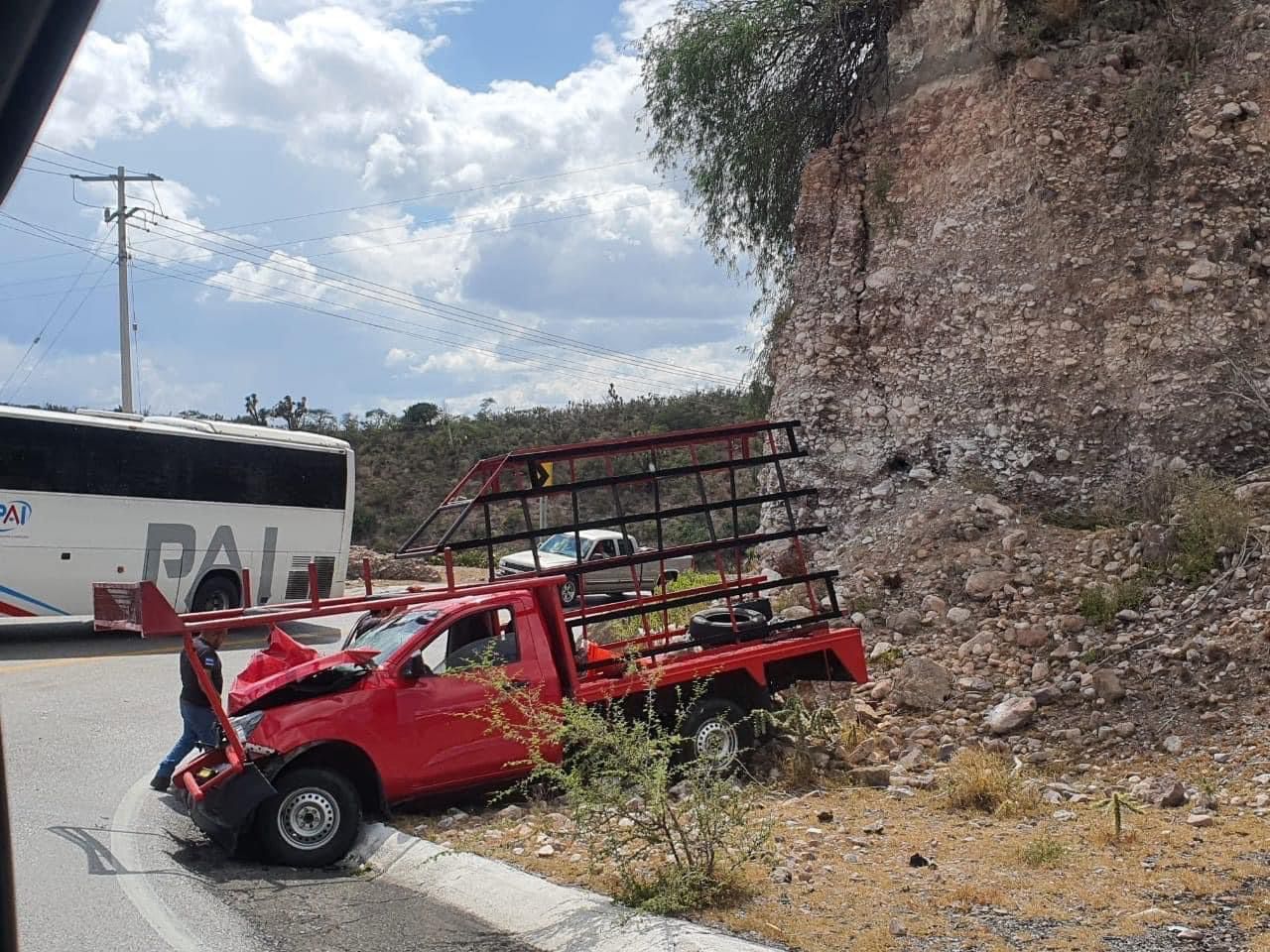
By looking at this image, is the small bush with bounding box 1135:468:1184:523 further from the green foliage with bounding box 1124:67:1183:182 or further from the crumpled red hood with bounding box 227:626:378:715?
the crumpled red hood with bounding box 227:626:378:715

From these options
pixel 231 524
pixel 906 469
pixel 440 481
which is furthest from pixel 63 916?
pixel 440 481

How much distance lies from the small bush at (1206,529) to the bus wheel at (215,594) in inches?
581

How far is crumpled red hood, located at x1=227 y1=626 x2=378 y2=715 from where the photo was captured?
7.98m

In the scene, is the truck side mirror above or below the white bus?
below

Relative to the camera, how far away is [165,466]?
18922 mm

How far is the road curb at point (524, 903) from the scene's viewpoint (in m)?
5.49

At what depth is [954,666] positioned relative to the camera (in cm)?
1086

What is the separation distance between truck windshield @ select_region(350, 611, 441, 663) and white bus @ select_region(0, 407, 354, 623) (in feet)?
35.0

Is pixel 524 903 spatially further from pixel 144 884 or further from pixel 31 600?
pixel 31 600

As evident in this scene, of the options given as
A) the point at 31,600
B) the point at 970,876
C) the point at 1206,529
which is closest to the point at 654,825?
the point at 970,876

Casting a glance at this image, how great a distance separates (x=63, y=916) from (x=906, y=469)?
36.3ft

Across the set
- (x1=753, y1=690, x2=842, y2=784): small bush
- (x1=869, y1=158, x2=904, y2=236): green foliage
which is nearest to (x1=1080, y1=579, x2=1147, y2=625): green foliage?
(x1=753, y1=690, x2=842, y2=784): small bush

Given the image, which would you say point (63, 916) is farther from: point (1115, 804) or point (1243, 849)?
point (1243, 849)

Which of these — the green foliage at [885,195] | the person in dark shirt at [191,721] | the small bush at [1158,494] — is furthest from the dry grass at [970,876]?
the green foliage at [885,195]
